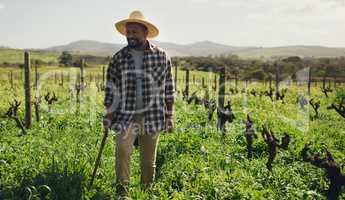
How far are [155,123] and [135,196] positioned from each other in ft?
3.44

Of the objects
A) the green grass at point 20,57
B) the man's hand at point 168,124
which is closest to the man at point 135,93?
the man's hand at point 168,124

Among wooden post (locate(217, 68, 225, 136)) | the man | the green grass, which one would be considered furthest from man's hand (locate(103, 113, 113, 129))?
the green grass

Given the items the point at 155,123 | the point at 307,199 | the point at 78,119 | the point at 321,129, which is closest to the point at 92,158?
the point at 155,123

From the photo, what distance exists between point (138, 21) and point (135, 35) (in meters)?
0.19

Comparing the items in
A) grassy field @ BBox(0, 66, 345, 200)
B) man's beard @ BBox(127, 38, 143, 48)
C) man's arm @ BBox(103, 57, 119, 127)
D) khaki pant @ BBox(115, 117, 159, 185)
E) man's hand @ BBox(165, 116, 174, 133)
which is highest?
man's beard @ BBox(127, 38, 143, 48)

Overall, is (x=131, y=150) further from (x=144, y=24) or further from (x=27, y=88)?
(x=27, y=88)

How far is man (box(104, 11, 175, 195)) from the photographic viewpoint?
5.86m

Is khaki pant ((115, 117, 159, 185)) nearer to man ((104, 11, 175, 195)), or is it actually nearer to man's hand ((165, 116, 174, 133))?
man ((104, 11, 175, 195))

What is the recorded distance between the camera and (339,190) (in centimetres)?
583

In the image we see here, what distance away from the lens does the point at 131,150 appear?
5938 millimetres

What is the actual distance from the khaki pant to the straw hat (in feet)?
4.09

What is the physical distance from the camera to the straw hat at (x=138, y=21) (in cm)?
577

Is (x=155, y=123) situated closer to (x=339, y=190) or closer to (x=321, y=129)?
(x=339, y=190)

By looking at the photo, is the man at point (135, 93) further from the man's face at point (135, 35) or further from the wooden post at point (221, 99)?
the wooden post at point (221, 99)
